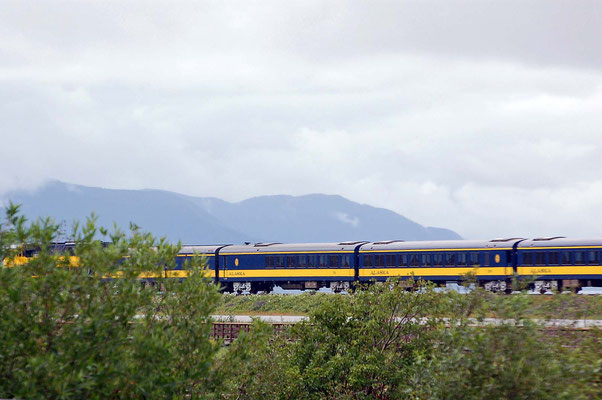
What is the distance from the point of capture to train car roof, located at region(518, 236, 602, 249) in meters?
48.1

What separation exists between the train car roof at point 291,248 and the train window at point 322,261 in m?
0.46

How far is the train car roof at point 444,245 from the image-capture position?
50.8 meters

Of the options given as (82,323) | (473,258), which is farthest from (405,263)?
(82,323)

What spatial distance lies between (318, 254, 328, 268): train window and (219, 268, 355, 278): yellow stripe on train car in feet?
1.09

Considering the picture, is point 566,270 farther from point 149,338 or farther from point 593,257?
point 149,338

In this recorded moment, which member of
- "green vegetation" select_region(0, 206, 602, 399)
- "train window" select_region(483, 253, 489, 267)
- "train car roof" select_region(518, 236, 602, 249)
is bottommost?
"green vegetation" select_region(0, 206, 602, 399)

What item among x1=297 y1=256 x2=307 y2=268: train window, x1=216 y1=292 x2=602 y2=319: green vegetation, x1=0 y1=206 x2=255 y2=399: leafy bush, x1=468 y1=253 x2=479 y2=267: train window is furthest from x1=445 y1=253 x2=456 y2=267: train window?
A: x1=0 y1=206 x2=255 y2=399: leafy bush

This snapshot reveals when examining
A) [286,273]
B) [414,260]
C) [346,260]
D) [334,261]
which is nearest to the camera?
[414,260]


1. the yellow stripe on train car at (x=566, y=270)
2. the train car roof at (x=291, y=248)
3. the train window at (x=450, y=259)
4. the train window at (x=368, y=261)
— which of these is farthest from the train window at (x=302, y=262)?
the yellow stripe on train car at (x=566, y=270)

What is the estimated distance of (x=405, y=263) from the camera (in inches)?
2143

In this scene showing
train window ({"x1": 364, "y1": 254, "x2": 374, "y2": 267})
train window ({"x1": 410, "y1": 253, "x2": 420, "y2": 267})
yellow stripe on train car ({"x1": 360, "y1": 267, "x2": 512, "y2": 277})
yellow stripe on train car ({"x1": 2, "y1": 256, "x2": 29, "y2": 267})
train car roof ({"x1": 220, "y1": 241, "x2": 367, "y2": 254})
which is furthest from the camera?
train car roof ({"x1": 220, "y1": 241, "x2": 367, "y2": 254})

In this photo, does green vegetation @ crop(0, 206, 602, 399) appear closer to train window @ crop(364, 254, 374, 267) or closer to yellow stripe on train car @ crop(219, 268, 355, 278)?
train window @ crop(364, 254, 374, 267)

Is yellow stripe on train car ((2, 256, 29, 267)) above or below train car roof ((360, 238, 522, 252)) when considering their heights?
below

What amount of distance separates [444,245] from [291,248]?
12585 millimetres
